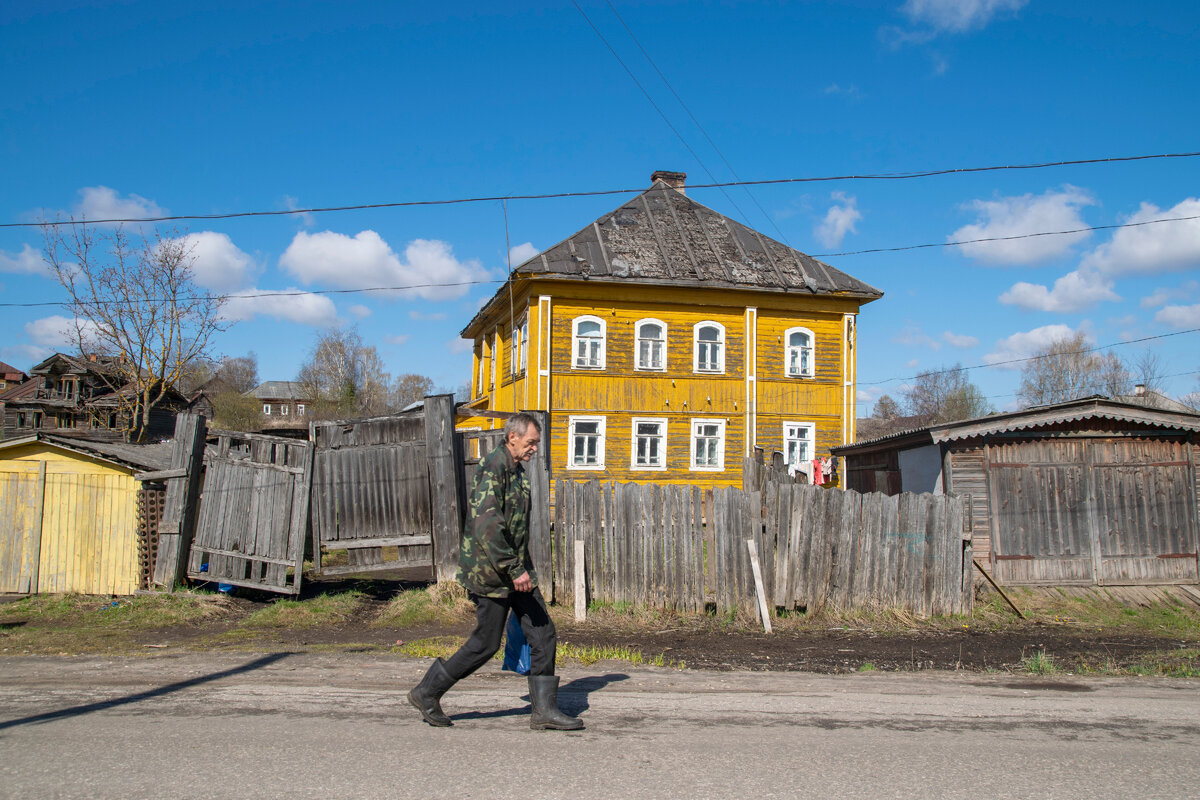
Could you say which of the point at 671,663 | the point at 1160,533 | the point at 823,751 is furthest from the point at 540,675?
the point at 1160,533

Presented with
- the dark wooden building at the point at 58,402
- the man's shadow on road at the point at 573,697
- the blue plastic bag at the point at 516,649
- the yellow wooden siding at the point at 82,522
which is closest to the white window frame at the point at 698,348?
the yellow wooden siding at the point at 82,522

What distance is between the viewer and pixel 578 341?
22719 millimetres

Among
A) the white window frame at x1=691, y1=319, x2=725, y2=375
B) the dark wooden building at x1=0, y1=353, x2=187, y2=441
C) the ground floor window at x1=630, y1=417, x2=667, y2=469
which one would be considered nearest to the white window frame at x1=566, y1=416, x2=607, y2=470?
the ground floor window at x1=630, y1=417, x2=667, y2=469

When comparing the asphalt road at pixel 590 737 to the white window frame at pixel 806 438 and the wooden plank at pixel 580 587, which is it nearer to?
the wooden plank at pixel 580 587

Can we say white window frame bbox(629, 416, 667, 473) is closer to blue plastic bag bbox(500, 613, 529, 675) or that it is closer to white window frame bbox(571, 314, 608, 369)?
white window frame bbox(571, 314, 608, 369)

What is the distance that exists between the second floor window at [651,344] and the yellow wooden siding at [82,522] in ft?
48.0

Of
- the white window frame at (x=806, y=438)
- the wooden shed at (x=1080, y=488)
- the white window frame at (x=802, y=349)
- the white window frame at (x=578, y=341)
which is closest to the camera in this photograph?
the wooden shed at (x=1080, y=488)

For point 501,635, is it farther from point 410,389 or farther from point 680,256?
point 410,389

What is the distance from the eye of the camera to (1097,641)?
31.4 feet

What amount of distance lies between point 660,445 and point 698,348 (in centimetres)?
304

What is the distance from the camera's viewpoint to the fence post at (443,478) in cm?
1019

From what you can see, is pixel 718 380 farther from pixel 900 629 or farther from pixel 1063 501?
pixel 900 629

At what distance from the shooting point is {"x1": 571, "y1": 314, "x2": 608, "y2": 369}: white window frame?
2261 centimetres

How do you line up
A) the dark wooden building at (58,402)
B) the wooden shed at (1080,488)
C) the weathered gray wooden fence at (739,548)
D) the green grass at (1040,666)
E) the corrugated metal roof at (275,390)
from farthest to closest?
the corrugated metal roof at (275,390), the dark wooden building at (58,402), the wooden shed at (1080,488), the weathered gray wooden fence at (739,548), the green grass at (1040,666)
